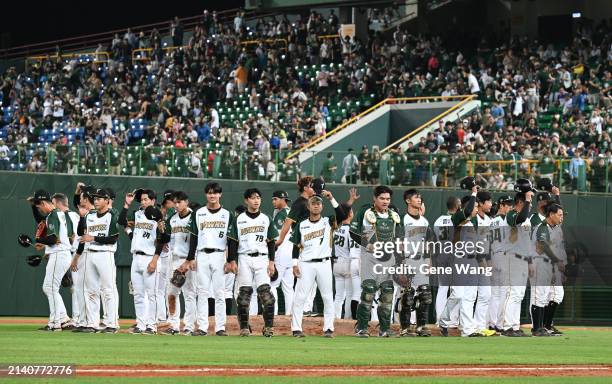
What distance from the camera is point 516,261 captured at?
57.0 ft

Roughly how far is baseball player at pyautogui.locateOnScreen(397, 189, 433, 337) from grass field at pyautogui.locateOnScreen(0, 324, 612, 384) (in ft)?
1.66

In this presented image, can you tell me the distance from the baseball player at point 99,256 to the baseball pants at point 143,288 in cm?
51

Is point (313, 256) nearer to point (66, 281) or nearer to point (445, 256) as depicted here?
point (445, 256)

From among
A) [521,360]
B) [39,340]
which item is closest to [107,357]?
[39,340]

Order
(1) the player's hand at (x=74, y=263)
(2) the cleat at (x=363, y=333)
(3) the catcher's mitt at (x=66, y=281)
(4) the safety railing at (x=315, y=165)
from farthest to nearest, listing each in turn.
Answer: (4) the safety railing at (x=315, y=165), (3) the catcher's mitt at (x=66, y=281), (1) the player's hand at (x=74, y=263), (2) the cleat at (x=363, y=333)

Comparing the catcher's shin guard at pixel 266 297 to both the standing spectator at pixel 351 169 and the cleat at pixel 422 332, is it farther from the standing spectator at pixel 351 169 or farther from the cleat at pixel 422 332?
the standing spectator at pixel 351 169

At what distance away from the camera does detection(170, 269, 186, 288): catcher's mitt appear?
16.1 metres

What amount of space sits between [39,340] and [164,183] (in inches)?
509

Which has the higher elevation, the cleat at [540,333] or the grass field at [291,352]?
the grass field at [291,352]

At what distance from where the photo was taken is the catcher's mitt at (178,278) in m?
16.1

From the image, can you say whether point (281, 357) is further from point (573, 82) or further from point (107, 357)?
point (573, 82)

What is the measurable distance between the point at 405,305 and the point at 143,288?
11.9ft

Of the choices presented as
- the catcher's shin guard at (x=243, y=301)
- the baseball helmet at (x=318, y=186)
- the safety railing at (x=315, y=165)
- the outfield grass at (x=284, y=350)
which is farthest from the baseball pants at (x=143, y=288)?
the safety railing at (x=315, y=165)

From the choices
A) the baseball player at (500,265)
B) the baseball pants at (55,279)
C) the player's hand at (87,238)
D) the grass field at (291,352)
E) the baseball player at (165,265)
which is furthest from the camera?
the baseball player at (165,265)
